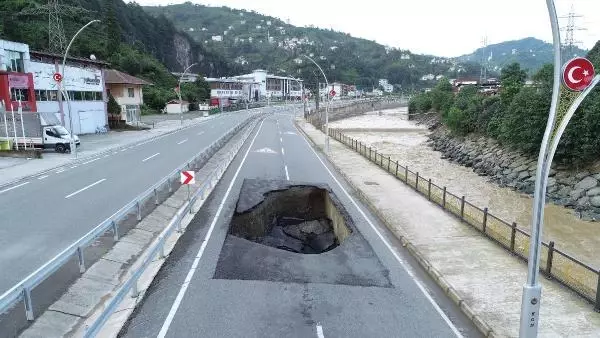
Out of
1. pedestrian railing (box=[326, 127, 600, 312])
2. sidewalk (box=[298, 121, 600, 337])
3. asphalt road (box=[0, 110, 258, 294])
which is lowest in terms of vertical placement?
sidewalk (box=[298, 121, 600, 337])

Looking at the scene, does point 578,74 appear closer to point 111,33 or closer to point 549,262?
point 549,262

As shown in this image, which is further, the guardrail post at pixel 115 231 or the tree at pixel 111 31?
the tree at pixel 111 31

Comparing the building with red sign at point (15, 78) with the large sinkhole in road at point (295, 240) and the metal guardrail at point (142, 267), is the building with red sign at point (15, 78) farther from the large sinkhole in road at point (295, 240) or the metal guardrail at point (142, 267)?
the large sinkhole in road at point (295, 240)

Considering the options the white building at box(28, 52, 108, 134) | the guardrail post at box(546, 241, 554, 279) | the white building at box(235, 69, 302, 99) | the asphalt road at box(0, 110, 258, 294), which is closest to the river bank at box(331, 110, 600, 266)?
the guardrail post at box(546, 241, 554, 279)

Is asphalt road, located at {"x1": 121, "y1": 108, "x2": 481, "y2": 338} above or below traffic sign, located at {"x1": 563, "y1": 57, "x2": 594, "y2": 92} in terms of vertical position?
below

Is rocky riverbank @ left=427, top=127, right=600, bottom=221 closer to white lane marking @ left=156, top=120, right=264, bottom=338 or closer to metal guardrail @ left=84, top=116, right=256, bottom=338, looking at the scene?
white lane marking @ left=156, top=120, right=264, bottom=338

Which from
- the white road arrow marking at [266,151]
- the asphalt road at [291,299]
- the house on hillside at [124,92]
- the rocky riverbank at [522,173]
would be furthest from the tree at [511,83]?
the house on hillside at [124,92]
